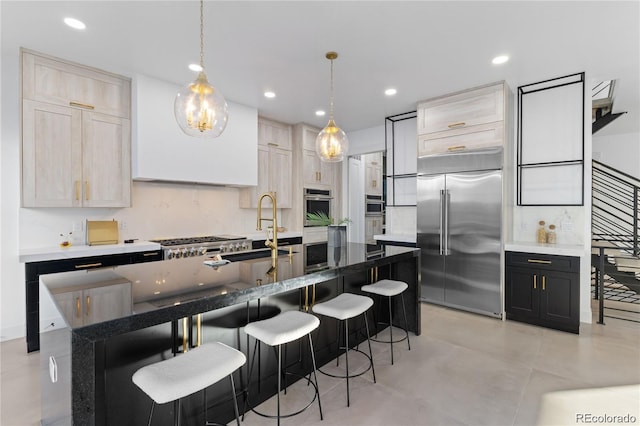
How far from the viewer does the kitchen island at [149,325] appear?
1111 millimetres

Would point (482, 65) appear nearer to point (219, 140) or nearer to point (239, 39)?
point (239, 39)

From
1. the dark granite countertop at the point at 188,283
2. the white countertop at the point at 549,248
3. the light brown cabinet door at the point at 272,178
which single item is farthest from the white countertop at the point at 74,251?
the white countertop at the point at 549,248

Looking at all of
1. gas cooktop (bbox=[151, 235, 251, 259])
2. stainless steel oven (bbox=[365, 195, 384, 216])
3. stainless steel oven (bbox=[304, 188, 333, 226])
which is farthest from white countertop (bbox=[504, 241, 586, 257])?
stainless steel oven (bbox=[365, 195, 384, 216])

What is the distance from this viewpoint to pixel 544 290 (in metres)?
3.38

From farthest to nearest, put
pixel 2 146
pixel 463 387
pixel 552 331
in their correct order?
pixel 552 331 → pixel 2 146 → pixel 463 387

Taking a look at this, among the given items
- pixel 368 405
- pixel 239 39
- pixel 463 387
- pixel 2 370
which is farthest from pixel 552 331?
pixel 2 370

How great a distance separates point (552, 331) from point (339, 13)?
3733 millimetres

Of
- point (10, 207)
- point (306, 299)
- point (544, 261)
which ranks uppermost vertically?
point (10, 207)

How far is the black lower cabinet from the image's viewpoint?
3.22 meters

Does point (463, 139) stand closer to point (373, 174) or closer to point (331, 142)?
point (331, 142)

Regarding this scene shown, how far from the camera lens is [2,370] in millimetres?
2514

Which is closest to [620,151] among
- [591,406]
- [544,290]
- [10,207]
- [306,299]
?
[544,290]

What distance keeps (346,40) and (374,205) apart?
184 inches

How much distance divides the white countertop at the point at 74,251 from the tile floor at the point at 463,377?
87cm
